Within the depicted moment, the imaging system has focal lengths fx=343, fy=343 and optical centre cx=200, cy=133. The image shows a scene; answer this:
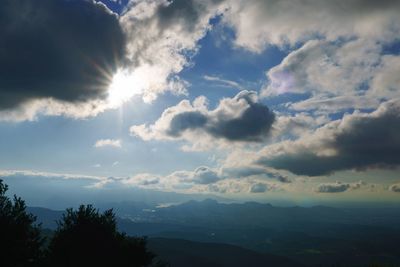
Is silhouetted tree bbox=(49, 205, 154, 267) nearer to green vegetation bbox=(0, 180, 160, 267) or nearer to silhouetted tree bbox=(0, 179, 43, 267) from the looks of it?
green vegetation bbox=(0, 180, 160, 267)

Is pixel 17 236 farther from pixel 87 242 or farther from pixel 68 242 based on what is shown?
pixel 87 242

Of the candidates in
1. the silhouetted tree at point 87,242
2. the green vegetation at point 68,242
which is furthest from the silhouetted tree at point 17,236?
the silhouetted tree at point 87,242

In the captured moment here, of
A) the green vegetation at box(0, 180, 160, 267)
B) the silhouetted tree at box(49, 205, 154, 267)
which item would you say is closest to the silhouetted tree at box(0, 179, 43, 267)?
→ the green vegetation at box(0, 180, 160, 267)

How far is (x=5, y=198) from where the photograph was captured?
41562mm

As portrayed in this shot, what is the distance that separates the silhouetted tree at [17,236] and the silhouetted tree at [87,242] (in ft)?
10.3

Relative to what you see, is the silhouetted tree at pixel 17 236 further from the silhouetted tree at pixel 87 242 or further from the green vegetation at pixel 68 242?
the silhouetted tree at pixel 87 242

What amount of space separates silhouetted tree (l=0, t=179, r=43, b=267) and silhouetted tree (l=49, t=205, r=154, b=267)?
3.13 m

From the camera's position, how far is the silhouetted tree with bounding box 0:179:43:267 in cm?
3775

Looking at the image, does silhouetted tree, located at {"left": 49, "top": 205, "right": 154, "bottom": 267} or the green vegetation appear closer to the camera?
the green vegetation

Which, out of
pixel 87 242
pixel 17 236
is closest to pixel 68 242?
pixel 87 242

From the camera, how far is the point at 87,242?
46781 mm

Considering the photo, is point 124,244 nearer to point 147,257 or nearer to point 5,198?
point 147,257

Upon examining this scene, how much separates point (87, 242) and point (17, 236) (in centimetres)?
988

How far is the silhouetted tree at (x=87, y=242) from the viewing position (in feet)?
147
